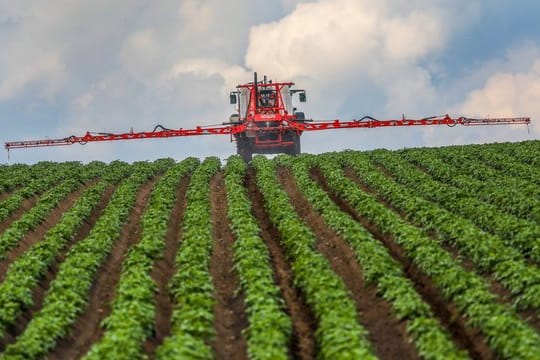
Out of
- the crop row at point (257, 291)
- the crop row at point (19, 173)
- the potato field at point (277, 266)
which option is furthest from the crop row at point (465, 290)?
the crop row at point (19, 173)

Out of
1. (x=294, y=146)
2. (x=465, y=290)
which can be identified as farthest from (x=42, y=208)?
(x=294, y=146)

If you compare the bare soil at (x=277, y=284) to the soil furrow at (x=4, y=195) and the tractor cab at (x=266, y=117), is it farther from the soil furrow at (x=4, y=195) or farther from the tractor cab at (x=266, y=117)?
the tractor cab at (x=266, y=117)

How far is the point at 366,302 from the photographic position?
17422 mm

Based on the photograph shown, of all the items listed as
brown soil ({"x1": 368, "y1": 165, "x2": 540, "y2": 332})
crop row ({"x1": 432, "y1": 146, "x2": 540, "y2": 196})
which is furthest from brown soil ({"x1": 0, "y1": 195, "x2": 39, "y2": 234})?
crop row ({"x1": 432, "y1": 146, "x2": 540, "y2": 196})

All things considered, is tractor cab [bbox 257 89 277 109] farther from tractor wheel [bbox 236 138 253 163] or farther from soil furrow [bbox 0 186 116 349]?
soil furrow [bbox 0 186 116 349]

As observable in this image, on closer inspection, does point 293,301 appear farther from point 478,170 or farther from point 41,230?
point 478,170

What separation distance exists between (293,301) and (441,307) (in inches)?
118

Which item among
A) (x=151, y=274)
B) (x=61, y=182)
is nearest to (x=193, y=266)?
(x=151, y=274)

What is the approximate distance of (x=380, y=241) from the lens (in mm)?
22016

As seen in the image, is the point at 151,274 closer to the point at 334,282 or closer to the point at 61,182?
the point at 334,282

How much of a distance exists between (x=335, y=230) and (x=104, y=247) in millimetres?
6055

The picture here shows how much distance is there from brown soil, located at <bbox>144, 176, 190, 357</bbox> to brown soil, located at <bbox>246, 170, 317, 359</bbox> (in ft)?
7.81

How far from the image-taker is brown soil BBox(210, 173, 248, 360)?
15245 mm

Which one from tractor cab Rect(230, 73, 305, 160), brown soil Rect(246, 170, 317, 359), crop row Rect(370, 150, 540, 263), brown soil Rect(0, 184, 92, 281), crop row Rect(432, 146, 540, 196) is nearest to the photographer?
brown soil Rect(246, 170, 317, 359)
